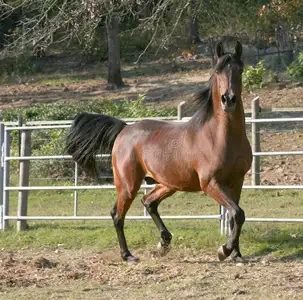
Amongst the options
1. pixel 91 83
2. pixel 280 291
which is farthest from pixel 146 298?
pixel 91 83

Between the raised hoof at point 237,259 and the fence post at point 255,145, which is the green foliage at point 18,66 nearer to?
the fence post at point 255,145

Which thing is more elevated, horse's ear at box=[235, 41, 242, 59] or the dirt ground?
horse's ear at box=[235, 41, 242, 59]

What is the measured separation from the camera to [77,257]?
372 inches

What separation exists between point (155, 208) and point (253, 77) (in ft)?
41.6

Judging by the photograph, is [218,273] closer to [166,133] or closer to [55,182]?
[166,133]

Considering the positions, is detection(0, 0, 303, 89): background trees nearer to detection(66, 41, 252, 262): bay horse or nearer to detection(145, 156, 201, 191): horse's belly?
detection(66, 41, 252, 262): bay horse

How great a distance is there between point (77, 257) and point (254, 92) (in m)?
12.7

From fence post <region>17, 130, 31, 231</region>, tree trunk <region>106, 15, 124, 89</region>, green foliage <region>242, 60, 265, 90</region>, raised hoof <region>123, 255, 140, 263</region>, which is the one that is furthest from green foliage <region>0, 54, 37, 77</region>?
raised hoof <region>123, 255, 140, 263</region>

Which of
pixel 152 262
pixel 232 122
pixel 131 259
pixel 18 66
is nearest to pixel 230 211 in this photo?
pixel 232 122

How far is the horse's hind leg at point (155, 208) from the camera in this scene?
9.14 metres

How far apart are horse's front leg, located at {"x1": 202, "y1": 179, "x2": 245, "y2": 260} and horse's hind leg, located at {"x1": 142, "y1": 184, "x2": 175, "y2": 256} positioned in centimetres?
94

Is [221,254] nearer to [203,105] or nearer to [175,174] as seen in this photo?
[175,174]

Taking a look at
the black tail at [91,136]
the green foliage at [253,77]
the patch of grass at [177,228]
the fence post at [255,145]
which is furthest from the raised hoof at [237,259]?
the green foliage at [253,77]

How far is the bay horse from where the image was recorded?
26.7 feet
